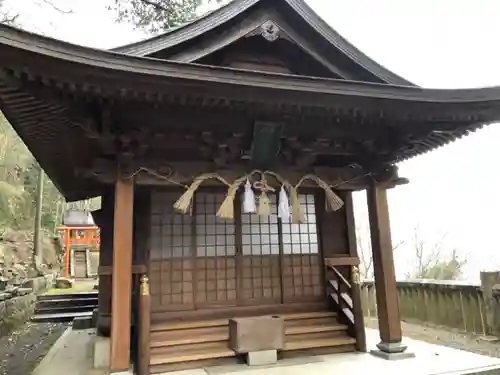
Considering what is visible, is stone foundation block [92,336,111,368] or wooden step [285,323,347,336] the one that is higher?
wooden step [285,323,347,336]

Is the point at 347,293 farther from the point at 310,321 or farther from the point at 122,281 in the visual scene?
the point at 122,281

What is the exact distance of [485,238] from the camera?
133ft

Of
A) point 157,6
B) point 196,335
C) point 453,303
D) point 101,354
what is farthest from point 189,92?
point 453,303

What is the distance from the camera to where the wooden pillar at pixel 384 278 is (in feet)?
18.2

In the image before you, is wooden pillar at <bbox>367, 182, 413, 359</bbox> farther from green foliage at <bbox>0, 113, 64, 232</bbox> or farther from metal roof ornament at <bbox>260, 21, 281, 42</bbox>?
green foliage at <bbox>0, 113, 64, 232</bbox>

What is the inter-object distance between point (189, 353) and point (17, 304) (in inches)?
344

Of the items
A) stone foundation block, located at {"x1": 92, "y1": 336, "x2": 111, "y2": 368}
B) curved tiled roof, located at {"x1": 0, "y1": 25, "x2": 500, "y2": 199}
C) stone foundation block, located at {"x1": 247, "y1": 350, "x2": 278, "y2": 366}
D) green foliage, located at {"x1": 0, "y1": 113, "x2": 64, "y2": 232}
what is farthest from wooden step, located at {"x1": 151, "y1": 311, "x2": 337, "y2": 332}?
green foliage, located at {"x1": 0, "y1": 113, "x2": 64, "y2": 232}

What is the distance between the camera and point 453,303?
8.48 metres

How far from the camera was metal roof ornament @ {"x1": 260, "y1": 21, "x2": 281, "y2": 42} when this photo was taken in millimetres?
5465

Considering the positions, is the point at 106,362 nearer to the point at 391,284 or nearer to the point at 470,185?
the point at 391,284

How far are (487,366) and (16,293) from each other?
40.6 ft

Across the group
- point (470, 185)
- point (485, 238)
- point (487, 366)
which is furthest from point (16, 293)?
point (470, 185)

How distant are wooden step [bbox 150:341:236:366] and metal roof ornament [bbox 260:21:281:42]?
4452mm

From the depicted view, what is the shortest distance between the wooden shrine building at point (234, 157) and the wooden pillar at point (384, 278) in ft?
0.07
